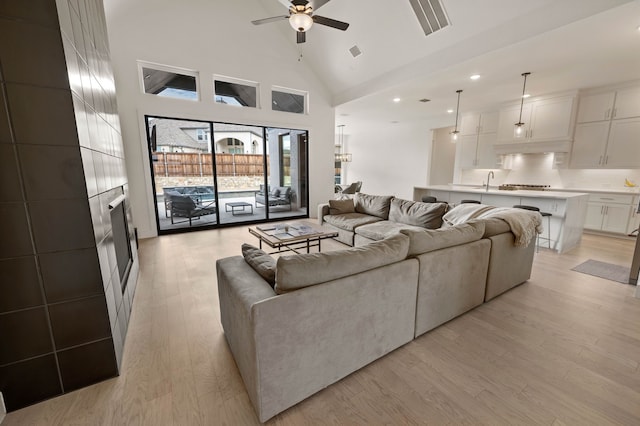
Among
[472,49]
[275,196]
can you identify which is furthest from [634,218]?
[275,196]

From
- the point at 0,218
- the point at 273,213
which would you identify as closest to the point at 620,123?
the point at 273,213

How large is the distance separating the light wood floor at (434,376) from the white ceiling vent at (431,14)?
382cm

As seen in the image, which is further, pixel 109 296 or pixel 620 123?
pixel 620 123

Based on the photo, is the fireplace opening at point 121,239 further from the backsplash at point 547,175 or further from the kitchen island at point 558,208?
the backsplash at point 547,175

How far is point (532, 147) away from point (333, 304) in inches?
260

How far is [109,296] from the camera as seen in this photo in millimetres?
1674

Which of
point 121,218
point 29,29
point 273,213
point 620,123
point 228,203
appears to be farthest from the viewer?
point 273,213

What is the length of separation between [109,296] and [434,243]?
2.28 metres

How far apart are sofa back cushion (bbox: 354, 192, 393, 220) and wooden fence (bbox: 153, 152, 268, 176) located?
2657 mm

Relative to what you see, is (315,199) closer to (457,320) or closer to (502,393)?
(457,320)

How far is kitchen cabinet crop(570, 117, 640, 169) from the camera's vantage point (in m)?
4.75

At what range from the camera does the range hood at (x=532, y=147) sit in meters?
5.36

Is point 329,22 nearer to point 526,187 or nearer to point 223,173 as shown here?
point 223,173

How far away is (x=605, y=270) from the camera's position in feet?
11.1
